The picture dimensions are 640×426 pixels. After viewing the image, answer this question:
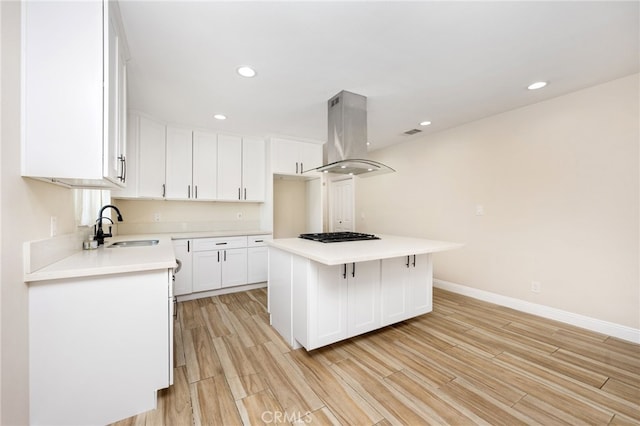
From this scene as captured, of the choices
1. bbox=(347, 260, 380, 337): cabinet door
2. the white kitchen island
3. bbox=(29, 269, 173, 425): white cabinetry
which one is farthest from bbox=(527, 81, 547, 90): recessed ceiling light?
bbox=(29, 269, 173, 425): white cabinetry

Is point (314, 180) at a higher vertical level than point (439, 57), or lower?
lower

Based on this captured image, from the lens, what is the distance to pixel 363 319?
2264mm

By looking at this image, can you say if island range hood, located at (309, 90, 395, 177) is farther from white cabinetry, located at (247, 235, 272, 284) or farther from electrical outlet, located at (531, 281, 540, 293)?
electrical outlet, located at (531, 281, 540, 293)

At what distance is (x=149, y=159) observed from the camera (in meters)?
3.36

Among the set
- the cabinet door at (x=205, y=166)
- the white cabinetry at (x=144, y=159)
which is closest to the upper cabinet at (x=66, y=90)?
the white cabinetry at (x=144, y=159)

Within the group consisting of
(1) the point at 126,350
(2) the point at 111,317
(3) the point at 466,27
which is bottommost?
(1) the point at 126,350

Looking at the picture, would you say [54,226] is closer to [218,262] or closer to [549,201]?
[218,262]

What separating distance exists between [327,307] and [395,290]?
0.80 metres

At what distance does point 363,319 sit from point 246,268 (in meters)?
2.12

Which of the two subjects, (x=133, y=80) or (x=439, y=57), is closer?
(x=439, y=57)

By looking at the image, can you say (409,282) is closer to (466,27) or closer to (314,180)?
(466,27)

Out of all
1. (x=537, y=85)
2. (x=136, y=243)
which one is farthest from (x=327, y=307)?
(x=537, y=85)

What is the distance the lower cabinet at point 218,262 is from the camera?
3.35 meters

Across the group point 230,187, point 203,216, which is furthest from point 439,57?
point 203,216
